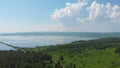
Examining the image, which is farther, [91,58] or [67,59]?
[91,58]

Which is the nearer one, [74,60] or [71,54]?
[74,60]

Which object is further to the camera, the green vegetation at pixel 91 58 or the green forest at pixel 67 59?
the green vegetation at pixel 91 58

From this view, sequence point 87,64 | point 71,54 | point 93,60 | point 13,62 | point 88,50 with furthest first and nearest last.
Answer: point 88,50 → point 71,54 → point 93,60 → point 87,64 → point 13,62

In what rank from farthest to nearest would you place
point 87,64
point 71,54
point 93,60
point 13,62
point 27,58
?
point 71,54
point 93,60
point 87,64
point 27,58
point 13,62

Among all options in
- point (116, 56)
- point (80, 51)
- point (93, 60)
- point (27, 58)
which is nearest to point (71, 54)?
point (80, 51)

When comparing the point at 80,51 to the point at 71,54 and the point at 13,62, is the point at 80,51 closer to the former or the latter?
the point at 71,54

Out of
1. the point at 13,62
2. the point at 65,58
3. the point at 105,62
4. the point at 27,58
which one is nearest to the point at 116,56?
the point at 105,62

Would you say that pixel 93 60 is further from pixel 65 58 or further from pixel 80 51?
pixel 80 51

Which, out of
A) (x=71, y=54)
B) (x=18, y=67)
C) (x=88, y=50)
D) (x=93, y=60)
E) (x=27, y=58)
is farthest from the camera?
(x=88, y=50)

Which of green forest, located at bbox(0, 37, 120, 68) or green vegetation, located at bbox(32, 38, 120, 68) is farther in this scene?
green vegetation, located at bbox(32, 38, 120, 68)
